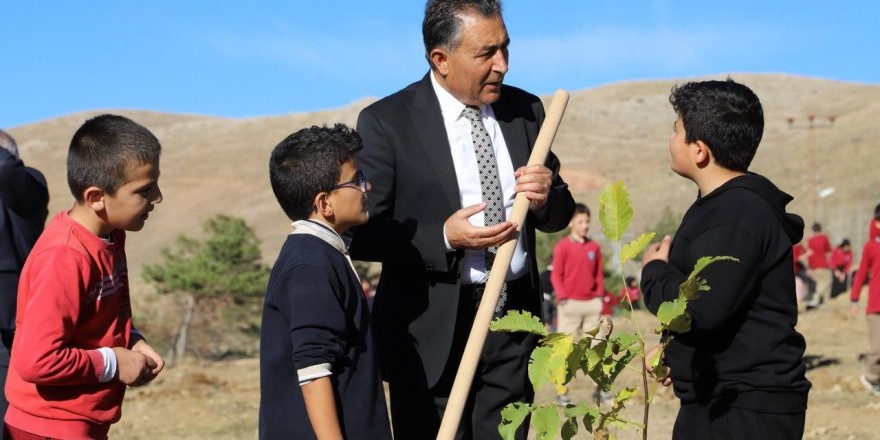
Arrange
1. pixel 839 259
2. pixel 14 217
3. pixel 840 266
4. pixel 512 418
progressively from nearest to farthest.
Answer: pixel 512 418 < pixel 14 217 < pixel 839 259 < pixel 840 266

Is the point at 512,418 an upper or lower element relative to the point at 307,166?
lower

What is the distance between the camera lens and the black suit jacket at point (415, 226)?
3961 millimetres

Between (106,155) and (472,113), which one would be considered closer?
(106,155)

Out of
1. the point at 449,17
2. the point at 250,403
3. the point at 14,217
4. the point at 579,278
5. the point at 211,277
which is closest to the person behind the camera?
the point at 449,17

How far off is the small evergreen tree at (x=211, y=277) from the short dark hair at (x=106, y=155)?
1639 centimetres

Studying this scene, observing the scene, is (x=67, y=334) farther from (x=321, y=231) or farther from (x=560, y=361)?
(x=560, y=361)

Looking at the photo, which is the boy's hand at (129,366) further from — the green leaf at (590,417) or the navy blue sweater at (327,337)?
the green leaf at (590,417)

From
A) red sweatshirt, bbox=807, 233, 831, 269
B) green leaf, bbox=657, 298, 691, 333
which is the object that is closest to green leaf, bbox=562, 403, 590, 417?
green leaf, bbox=657, 298, 691, 333

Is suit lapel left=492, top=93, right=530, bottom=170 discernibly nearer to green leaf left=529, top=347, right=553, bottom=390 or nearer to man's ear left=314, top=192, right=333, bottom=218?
man's ear left=314, top=192, right=333, bottom=218

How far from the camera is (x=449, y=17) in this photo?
4.06 meters

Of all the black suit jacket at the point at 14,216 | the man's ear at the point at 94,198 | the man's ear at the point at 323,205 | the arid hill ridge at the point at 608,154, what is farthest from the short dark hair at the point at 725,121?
the arid hill ridge at the point at 608,154

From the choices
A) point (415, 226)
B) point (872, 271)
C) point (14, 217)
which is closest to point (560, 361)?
point (415, 226)

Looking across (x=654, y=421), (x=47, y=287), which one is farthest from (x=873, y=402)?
(x=47, y=287)

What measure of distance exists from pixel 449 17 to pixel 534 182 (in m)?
0.72
